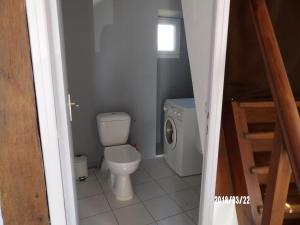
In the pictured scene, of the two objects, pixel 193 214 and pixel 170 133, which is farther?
pixel 170 133

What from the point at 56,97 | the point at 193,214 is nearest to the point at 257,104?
the point at 56,97

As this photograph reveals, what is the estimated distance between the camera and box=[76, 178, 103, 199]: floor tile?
2.36m

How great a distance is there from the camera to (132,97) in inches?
110

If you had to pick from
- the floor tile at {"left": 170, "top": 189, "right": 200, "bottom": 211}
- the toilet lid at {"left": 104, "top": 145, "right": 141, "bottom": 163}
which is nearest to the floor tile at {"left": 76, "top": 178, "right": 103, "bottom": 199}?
the toilet lid at {"left": 104, "top": 145, "right": 141, "bottom": 163}

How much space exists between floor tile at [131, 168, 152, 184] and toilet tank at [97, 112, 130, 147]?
0.44 meters

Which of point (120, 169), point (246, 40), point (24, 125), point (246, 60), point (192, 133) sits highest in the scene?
point (246, 40)

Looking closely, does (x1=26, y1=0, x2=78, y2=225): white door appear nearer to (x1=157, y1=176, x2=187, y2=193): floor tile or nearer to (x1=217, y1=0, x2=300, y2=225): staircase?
(x1=217, y1=0, x2=300, y2=225): staircase

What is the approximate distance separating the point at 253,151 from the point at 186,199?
1173 mm

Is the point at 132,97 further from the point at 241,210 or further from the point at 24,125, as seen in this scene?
the point at 24,125

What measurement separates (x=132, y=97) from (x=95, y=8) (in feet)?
3.48

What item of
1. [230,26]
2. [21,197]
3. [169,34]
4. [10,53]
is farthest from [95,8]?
[21,197]

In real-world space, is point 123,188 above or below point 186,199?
above

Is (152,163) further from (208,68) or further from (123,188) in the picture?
(208,68)

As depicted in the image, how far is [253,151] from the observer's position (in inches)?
52.9
